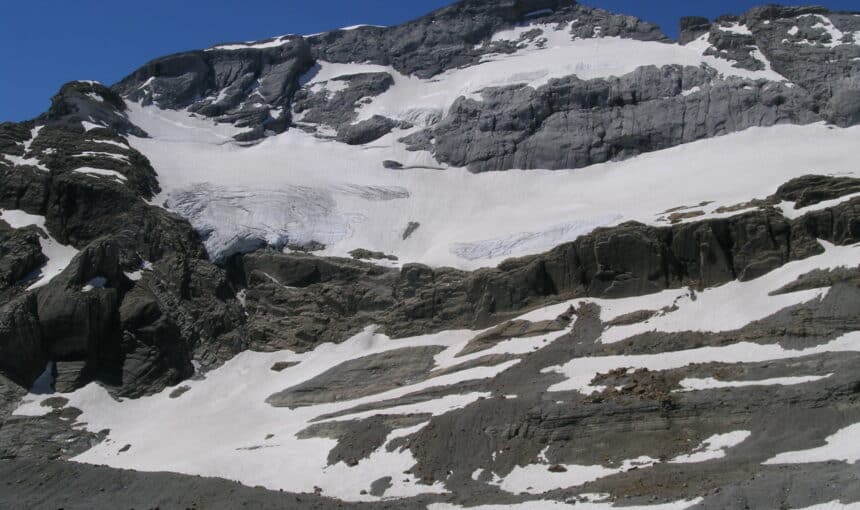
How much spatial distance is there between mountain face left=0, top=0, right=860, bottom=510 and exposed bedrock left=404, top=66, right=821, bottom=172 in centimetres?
33

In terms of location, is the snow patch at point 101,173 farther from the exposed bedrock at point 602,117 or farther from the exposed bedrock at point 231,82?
the exposed bedrock at point 602,117

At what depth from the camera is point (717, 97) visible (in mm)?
86125

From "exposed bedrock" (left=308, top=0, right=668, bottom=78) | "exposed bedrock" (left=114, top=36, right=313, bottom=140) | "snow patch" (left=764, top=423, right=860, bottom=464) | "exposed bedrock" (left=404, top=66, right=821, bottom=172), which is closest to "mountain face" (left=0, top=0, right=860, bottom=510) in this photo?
"snow patch" (left=764, top=423, right=860, bottom=464)

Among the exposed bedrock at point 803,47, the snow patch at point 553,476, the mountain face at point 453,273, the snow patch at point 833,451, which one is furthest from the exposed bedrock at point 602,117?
the snow patch at point 833,451

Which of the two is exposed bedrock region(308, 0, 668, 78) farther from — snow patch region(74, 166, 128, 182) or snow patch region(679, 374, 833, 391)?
snow patch region(679, 374, 833, 391)

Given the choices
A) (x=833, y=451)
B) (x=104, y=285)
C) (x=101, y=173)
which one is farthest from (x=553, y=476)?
(x=101, y=173)

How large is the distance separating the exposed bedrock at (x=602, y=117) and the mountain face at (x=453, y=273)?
0.33m

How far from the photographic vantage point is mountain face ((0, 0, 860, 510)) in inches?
1473

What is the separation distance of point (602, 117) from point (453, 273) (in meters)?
34.6

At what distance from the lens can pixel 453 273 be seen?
6456 centimetres

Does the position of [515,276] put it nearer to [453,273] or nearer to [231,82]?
[453,273]

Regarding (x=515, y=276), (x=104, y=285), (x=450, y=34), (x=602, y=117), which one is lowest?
(x=515, y=276)

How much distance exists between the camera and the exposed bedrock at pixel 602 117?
275ft

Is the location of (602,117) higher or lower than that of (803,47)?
lower
